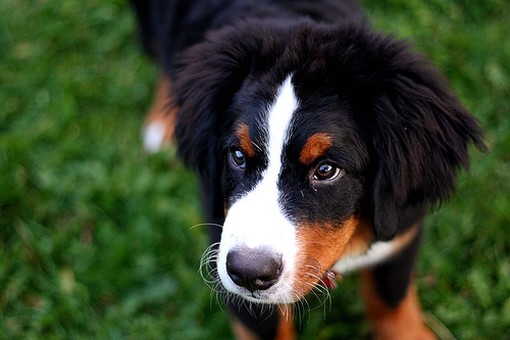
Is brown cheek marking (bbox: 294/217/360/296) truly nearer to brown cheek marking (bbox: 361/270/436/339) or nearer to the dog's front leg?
the dog's front leg

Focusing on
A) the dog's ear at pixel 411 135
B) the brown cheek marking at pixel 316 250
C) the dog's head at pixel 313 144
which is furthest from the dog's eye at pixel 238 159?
the dog's ear at pixel 411 135

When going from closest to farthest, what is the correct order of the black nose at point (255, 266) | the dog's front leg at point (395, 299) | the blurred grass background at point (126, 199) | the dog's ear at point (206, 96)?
the black nose at point (255, 266) < the dog's ear at point (206, 96) < the dog's front leg at point (395, 299) < the blurred grass background at point (126, 199)

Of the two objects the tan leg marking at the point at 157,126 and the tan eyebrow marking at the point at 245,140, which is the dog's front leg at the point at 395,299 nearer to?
the tan eyebrow marking at the point at 245,140

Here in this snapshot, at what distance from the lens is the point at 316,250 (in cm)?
235

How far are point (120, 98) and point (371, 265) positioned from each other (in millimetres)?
1967

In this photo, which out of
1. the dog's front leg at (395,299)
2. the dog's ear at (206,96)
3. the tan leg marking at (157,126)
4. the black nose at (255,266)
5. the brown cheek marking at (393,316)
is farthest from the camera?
the tan leg marking at (157,126)

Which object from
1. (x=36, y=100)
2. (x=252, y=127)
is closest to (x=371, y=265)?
(x=252, y=127)

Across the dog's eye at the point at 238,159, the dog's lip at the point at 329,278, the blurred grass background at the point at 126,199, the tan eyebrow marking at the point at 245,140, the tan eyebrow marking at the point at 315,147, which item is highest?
the tan eyebrow marking at the point at 315,147

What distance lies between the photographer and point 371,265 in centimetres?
293

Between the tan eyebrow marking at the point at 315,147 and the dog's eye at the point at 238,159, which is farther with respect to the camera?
the dog's eye at the point at 238,159

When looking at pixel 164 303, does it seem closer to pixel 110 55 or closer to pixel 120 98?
pixel 120 98

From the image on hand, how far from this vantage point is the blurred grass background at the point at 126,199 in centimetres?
336

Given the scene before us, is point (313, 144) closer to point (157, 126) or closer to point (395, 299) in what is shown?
point (395, 299)

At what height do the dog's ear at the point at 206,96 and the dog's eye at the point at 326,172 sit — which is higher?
the dog's eye at the point at 326,172
